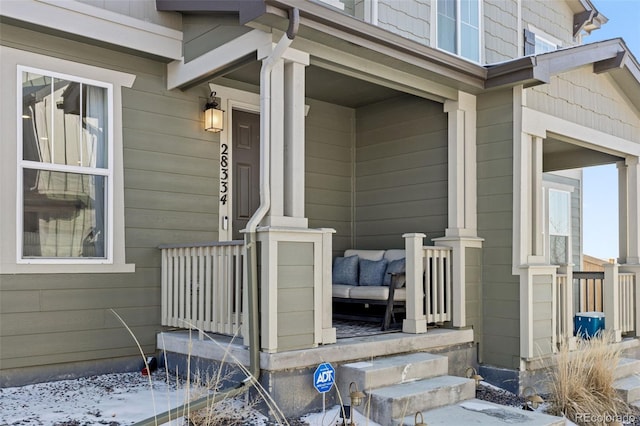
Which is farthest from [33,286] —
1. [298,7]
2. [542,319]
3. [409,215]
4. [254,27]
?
[542,319]

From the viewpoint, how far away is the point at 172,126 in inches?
211

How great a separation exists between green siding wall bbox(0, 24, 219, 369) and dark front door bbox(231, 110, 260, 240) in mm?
300

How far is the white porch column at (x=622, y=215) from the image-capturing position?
7094 mm

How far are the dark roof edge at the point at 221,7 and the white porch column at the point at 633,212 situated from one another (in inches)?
206

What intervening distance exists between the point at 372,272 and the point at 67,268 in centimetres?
286

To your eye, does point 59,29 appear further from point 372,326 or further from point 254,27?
point 372,326

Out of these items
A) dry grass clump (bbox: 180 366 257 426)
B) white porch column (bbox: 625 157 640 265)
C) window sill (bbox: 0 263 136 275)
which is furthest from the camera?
white porch column (bbox: 625 157 640 265)

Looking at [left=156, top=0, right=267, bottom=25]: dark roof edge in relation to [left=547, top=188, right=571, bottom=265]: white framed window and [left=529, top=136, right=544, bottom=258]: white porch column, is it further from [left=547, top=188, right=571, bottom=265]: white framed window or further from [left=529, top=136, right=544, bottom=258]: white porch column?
[left=547, top=188, right=571, bottom=265]: white framed window

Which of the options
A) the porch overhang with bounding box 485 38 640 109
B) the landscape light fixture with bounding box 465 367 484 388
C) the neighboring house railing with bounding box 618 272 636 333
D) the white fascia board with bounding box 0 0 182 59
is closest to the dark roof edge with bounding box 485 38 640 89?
the porch overhang with bounding box 485 38 640 109

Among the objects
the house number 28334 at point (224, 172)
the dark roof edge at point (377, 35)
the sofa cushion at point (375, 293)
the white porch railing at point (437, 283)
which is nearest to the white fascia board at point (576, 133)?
the dark roof edge at point (377, 35)

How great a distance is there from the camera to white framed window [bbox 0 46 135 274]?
4453 millimetres

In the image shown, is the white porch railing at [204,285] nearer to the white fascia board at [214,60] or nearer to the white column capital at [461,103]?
the white fascia board at [214,60]

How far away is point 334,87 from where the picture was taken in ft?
19.9

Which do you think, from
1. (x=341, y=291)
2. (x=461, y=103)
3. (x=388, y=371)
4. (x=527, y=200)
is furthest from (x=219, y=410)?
(x=461, y=103)
